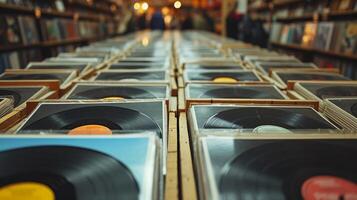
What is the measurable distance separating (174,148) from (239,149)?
0.21 meters

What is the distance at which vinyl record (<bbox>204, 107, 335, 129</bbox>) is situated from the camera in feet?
2.95

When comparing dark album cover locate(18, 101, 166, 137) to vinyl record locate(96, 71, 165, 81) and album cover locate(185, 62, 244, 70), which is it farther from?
album cover locate(185, 62, 244, 70)

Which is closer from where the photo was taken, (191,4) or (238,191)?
(238,191)

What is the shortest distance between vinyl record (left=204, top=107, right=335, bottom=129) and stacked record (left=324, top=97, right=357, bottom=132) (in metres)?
0.07

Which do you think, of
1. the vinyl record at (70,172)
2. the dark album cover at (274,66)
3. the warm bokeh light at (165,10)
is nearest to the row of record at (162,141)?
the vinyl record at (70,172)

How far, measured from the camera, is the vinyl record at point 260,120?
2.95ft

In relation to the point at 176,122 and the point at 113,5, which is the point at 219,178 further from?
the point at 113,5

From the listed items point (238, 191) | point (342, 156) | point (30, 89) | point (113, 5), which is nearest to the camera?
point (238, 191)

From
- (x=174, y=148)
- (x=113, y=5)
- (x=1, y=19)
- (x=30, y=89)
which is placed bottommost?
(x=174, y=148)

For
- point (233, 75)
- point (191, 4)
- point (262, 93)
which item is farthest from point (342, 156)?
point (191, 4)

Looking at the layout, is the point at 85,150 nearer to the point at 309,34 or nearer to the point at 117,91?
the point at 117,91

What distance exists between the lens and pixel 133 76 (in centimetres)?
163

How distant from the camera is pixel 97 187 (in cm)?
54

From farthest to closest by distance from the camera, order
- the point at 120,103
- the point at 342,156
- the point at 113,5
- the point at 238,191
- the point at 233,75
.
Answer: the point at 113,5, the point at 233,75, the point at 120,103, the point at 342,156, the point at 238,191
